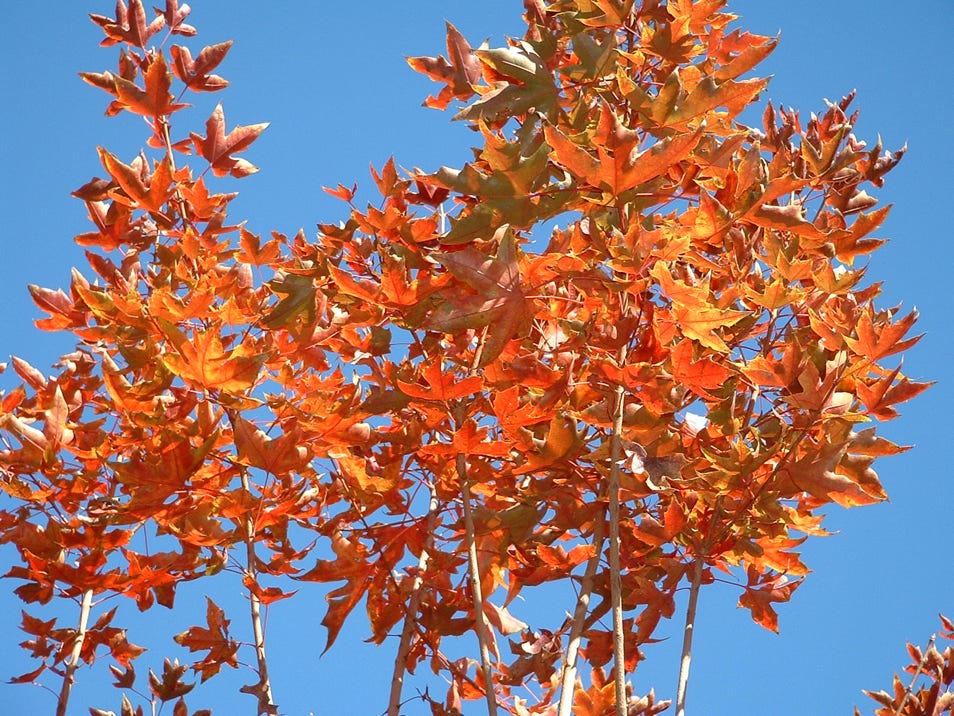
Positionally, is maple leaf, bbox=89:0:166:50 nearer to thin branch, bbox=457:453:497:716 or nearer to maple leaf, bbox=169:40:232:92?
maple leaf, bbox=169:40:232:92

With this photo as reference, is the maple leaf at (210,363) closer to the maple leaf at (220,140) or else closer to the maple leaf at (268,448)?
the maple leaf at (268,448)

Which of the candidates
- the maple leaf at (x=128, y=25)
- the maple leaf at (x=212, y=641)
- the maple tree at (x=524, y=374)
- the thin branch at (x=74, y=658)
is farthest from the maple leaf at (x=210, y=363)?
the maple leaf at (x=128, y=25)

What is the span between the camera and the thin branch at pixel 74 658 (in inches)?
67.1

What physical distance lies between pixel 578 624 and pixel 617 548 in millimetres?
242

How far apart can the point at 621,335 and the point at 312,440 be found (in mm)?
380


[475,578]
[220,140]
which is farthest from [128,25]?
[475,578]

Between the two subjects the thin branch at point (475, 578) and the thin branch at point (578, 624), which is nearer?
the thin branch at point (475, 578)

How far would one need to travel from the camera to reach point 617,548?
45.6 inches

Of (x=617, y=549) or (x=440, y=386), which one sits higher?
(x=440, y=386)

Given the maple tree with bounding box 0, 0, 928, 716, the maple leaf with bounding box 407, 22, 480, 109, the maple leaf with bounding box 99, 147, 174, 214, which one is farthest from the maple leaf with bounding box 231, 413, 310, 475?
the maple leaf with bounding box 407, 22, 480, 109

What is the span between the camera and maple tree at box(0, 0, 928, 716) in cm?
120

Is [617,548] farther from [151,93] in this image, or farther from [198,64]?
[198,64]

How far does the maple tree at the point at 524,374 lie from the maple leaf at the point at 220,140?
0.05ft

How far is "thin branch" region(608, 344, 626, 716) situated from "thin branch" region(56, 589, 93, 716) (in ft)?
2.87
